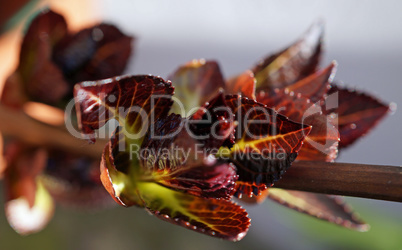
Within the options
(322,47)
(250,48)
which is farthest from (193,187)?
(250,48)

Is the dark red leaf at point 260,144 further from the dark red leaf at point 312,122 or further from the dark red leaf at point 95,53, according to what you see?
the dark red leaf at point 95,53

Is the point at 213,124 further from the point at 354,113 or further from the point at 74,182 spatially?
the point at 74,182

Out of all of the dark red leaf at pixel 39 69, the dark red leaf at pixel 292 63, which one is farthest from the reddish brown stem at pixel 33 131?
the dark red leaf at pixel 292 63

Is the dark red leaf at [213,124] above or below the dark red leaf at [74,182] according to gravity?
above

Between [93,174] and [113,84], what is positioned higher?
[113,84]

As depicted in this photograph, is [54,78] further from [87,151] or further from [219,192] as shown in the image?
[219,192]

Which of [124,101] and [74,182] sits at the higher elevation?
[124,101]

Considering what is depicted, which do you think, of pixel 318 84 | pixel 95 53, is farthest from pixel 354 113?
pixel 95 53

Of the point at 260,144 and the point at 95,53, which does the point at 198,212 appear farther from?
the point at 95,53

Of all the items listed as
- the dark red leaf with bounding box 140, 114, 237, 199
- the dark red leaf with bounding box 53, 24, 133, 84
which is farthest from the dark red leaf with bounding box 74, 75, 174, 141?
the dark red leaf with bounding box 53, 24, 133, 84

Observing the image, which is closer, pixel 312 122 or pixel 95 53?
pixel 312 122

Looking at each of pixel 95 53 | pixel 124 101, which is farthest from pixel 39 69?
pixel 124 101
